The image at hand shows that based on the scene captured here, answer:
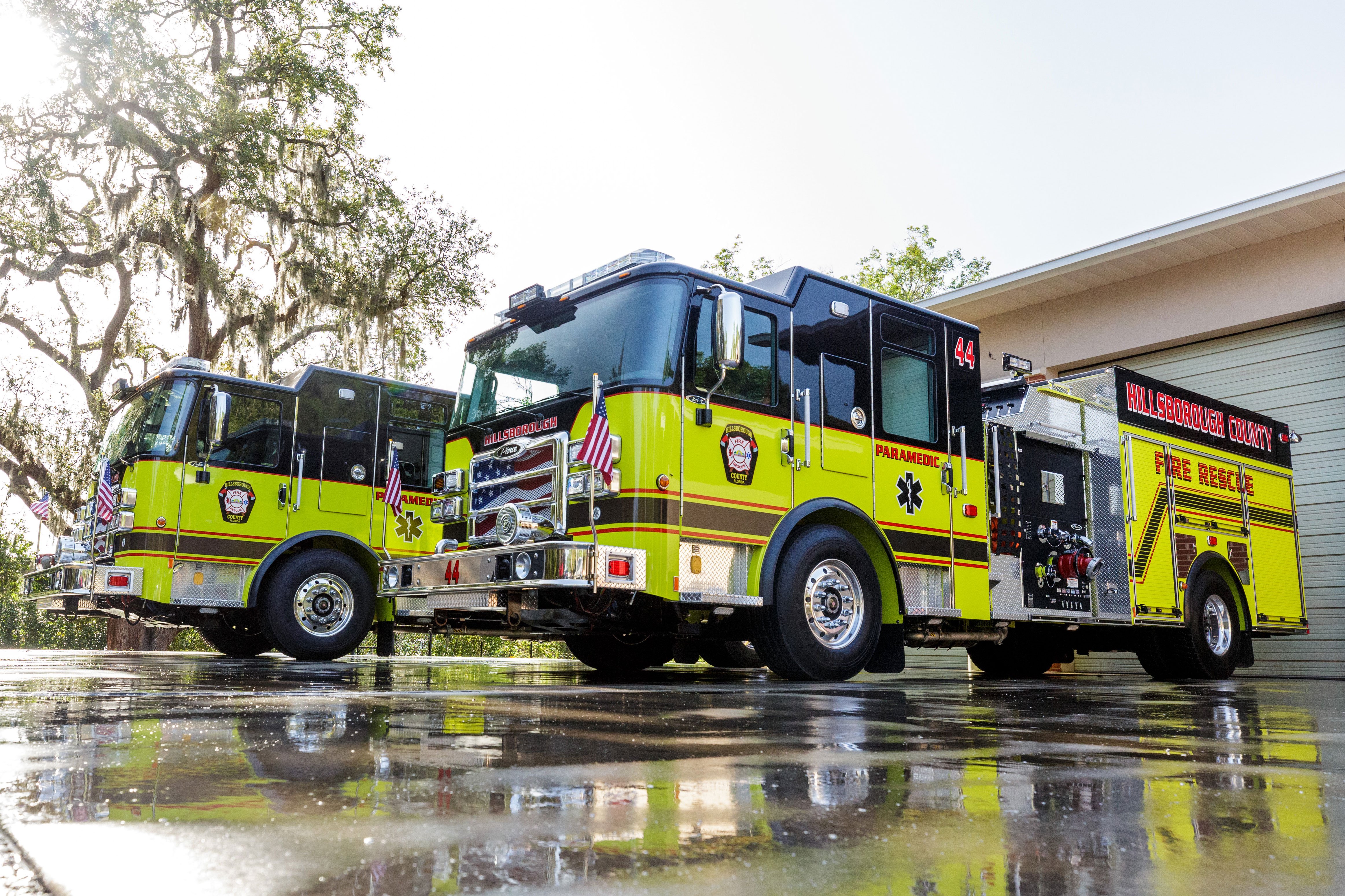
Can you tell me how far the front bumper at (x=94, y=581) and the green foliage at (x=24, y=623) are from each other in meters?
20.2

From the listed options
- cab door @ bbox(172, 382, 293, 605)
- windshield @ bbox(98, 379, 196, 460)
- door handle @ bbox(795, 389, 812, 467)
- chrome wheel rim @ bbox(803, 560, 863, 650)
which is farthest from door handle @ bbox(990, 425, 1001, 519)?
windshield @ bbox(98, 379, 196, 460)

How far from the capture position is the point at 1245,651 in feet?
33.5

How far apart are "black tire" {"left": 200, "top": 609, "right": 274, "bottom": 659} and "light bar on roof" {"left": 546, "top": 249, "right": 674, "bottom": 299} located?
5.60 metres

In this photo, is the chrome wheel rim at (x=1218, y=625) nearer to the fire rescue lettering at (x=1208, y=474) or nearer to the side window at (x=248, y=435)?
the fire rescue lettering at (x=1208, y=474)

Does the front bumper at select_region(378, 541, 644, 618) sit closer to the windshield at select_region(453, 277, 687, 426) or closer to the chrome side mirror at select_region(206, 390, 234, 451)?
the windshield at select_region(453, 277, 687, 426)

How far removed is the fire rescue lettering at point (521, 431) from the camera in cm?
669

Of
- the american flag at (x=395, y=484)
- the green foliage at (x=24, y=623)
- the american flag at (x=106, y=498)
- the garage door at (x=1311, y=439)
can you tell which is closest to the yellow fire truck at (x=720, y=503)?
the american flag at (x=395, y=484)

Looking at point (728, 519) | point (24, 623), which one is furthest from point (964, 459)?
point (24, 623)

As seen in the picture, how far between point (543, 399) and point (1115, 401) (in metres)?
5.44

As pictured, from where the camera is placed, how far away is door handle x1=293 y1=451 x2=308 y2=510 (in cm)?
977

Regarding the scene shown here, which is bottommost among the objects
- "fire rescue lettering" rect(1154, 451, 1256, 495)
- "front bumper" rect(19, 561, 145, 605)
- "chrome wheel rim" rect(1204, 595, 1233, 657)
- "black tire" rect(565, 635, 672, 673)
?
"black tire" rect(565, 635, 672, 673)

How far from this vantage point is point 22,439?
17.3 metres

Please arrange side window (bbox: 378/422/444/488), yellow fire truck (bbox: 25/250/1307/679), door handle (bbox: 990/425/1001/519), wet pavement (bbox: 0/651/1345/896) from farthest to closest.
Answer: side window (bbox: 378/422/444/488), door handle (bbox: 990/425/1001/519), yellow fire truck (bbox: 25/250/1307/679), wet pavement (bbox: 0/651/1345/896)

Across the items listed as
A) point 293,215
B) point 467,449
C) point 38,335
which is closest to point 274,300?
point 293,215
